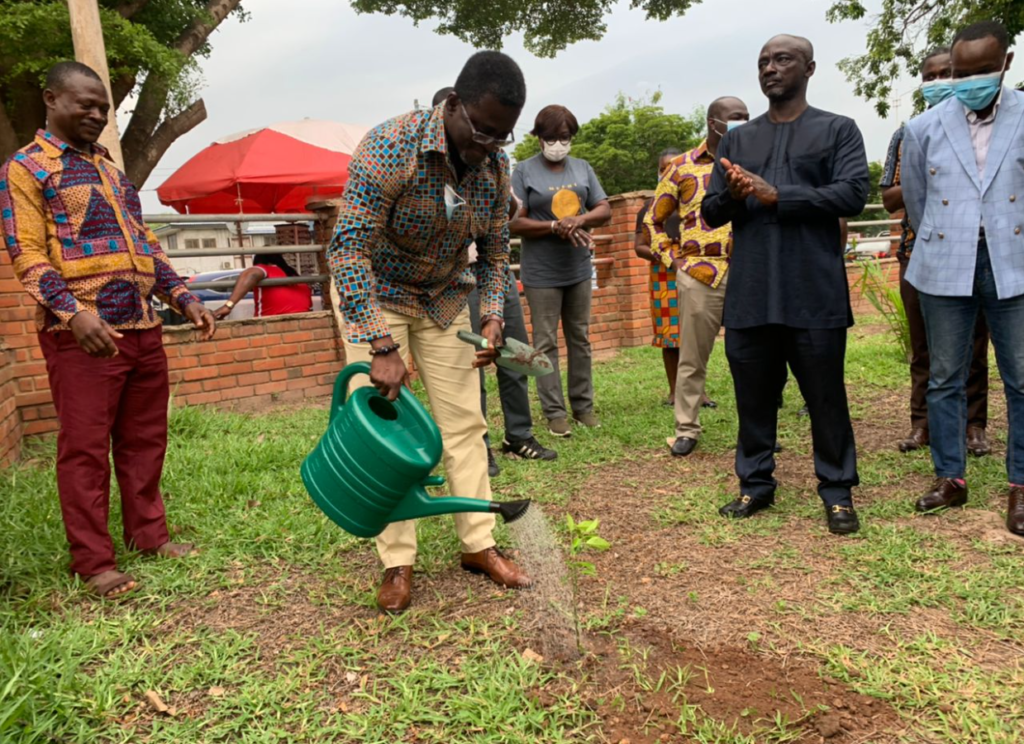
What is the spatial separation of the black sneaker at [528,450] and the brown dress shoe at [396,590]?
5.92 feet

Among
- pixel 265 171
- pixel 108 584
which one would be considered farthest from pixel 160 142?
pixel 108 584

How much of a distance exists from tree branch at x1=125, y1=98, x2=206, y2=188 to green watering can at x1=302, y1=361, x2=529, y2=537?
418 inches

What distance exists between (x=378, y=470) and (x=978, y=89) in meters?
2.73

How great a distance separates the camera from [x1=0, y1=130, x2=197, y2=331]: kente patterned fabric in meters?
2.64

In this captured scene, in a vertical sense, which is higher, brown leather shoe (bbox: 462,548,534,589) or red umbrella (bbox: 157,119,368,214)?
red umbrella (bbox: 157,119,368,214)

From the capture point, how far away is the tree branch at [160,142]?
37.6 ft

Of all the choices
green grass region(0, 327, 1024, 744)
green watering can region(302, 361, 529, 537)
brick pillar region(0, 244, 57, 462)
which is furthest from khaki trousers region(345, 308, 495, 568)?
brick pillar region(0, 244, 57, 462)

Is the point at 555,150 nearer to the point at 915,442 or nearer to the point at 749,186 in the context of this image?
the point at 749,186

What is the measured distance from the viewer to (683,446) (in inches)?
175

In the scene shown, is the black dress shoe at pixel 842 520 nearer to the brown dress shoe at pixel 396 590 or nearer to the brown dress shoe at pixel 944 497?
the brown dress shoe at pixel 944 497

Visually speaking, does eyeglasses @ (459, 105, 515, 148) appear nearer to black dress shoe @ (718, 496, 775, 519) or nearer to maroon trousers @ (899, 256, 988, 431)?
black dress shoe @ (718, 496, 775, 519)

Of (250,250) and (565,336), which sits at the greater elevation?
(250,250)

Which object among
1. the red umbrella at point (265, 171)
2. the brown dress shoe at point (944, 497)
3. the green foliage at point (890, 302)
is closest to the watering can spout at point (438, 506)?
the brown dress shoe at point (944, 497)

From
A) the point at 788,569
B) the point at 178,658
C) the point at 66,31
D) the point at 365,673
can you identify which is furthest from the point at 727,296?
the point at 66,31
